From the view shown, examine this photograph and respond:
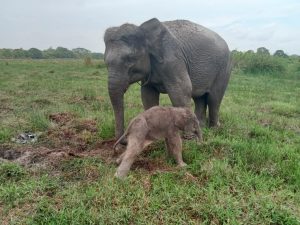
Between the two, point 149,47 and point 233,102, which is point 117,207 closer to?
point 149,47

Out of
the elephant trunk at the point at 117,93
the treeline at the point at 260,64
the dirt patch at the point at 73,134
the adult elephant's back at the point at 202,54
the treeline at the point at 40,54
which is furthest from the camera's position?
the treeline at the point at 40,54

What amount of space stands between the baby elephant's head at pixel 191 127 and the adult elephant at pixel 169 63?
2.13ft

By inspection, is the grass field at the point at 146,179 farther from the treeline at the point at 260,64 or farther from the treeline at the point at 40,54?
the treeline at the point at 40,54

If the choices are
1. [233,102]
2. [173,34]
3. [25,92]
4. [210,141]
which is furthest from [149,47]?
[25,92]

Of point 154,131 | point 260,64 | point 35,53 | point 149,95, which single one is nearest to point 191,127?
point 154,131

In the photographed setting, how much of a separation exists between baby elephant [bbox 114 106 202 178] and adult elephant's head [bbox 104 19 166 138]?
626 mm

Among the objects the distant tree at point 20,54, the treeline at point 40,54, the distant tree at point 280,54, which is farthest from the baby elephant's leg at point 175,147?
the distant tree at point 20,54

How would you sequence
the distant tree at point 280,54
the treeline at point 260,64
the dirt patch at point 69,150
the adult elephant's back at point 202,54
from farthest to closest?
the distant tree at point 280,54 < the treeline at point 260,64 < the adult elephant's back at point 202,54 < the dirt patch at point 69,150

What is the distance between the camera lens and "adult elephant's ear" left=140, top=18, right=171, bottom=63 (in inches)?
223

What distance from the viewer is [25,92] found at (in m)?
12.0

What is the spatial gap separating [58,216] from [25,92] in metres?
8.95

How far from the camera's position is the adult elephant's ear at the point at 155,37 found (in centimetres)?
566

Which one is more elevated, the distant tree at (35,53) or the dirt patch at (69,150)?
the dirt patch at (69,150)

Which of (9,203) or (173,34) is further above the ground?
(173,34)
